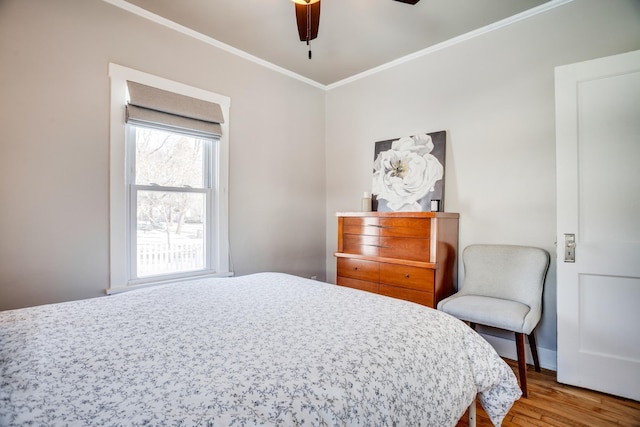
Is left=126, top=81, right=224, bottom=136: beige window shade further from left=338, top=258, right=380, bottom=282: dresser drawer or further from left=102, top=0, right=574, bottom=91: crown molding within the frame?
left=338, top=258, right=380, bottom=282: dresser drawer

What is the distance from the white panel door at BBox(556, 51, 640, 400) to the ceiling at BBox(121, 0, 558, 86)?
0.87 metres

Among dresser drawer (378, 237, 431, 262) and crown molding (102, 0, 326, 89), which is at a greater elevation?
crown molding (102, 0, 326, 89)

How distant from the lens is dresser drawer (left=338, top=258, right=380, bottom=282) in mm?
2875

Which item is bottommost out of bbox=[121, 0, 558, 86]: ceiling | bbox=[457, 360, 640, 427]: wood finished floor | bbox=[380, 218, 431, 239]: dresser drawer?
bbox=[457, 360, 640, 427]: wood finished floor

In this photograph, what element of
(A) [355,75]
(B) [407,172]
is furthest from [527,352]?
(A) [355,75]

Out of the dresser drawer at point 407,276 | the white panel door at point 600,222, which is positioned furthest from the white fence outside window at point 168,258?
the white panel door at point 600,222

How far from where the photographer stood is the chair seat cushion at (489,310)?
2.07 m

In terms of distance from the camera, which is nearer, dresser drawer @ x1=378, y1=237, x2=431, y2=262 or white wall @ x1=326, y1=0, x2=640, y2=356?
white wall @ x1=326, y1=0, x2=640, y2=356

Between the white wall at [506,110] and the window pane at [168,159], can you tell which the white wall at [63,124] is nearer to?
the window pane at [168,159]

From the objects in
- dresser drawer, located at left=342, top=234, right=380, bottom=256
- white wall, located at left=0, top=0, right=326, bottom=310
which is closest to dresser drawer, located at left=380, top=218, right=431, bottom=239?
dresser drawer, located at left=342, top=234, right=380, bottom=256

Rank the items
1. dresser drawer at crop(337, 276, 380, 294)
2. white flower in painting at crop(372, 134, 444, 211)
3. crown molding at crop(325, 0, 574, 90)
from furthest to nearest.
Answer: white flower in painting at crop(372, 134, 444, 211), dresser drawer at crop(337, 276, 380, 294), crown molding at crop(325, 0, 574, 90)

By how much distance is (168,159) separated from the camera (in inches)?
105

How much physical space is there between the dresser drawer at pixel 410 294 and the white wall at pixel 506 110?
2.14ft

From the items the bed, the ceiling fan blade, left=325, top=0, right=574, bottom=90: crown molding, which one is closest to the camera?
the bed
